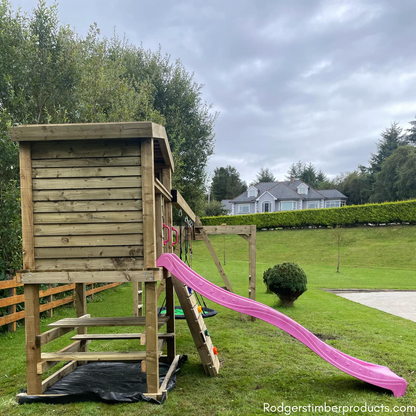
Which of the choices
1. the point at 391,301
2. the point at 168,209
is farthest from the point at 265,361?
the point at 391,301

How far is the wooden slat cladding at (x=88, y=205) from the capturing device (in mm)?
3850

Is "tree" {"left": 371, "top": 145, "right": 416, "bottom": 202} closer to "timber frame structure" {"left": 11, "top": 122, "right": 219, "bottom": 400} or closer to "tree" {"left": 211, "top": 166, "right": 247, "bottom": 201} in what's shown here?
"tree" {"left": 211, "top": 166, "right": 247, "bottom": 201}

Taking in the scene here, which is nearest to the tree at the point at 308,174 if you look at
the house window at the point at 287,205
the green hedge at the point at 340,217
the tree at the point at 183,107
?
the house window at the point at 287,205

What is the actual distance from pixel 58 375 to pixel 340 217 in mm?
30584

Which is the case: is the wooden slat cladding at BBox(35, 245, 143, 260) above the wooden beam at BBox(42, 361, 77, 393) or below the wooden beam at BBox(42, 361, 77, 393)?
above

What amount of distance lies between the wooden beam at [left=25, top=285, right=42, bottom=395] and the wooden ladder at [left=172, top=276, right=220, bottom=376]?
1668 millimetres

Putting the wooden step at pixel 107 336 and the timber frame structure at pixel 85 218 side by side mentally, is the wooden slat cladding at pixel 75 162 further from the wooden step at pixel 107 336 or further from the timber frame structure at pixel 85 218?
the wooden step at pixel 107 336

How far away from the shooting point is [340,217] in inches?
1243

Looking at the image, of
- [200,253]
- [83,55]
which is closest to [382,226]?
[200,253]

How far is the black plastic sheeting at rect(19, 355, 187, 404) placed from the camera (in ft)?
12.2

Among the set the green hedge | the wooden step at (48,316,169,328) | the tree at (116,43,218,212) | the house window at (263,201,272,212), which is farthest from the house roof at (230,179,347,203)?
the wooden step at (48,316,169,328)

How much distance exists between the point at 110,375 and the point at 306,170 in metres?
72.9

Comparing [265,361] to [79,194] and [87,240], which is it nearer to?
[87,240]

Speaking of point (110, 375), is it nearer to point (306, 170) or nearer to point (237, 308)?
point (237, 308)
